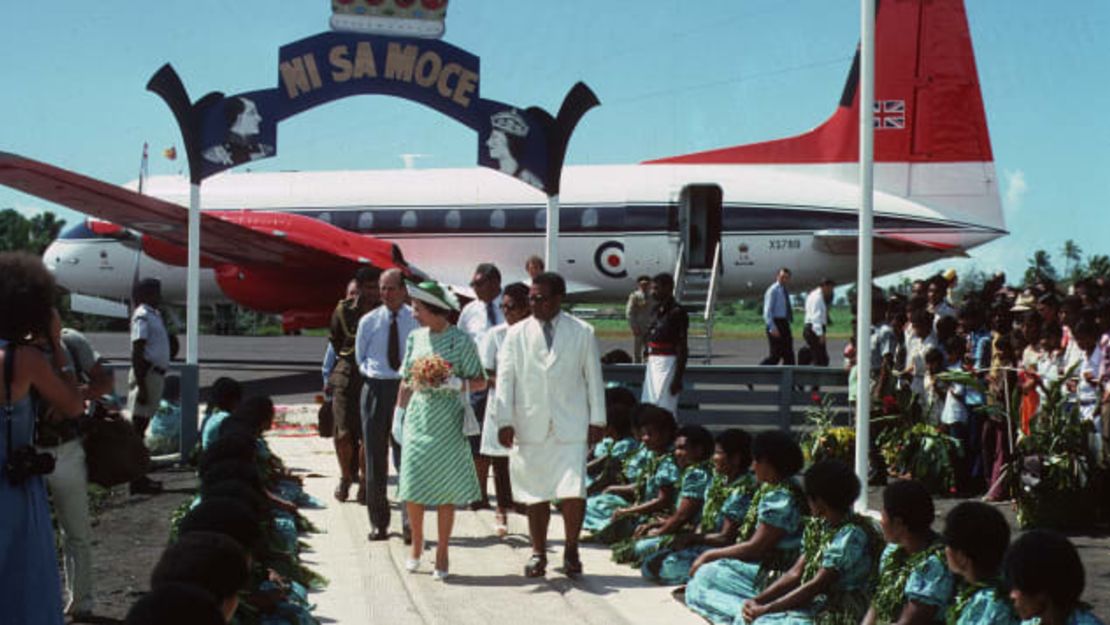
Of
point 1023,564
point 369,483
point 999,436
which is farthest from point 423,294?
point 999,436

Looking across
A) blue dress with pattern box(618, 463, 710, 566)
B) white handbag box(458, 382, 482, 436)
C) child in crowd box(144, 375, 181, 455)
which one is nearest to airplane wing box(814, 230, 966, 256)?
child in crowd box(144, 375, 181, 455)

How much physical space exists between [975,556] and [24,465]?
337cm

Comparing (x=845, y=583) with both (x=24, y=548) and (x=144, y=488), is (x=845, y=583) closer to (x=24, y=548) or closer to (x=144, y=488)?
(x=24, y=548)

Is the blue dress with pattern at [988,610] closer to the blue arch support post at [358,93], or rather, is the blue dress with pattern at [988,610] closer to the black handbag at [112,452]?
the black handbag at [112,452]

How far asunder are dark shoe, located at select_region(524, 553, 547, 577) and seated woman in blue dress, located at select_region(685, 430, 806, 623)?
1.08m

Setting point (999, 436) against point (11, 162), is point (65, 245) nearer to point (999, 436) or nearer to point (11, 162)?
point (11, 162)

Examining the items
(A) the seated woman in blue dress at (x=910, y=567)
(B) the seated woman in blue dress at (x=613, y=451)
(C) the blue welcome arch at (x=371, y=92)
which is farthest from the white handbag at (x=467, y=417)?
(C) the blue welcome arch at (x=371, y=92)

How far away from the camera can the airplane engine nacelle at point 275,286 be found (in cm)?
2072

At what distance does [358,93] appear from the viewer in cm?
1096

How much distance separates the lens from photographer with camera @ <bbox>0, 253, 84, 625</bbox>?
3854 millimetres

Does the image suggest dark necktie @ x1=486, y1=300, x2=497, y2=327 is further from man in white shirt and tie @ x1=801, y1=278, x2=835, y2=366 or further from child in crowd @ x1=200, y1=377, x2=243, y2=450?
man in white shirt and tie @ x1=801, y1=278, x2=835, y2=366

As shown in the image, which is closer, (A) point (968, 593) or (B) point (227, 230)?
(A) point (968, 593)

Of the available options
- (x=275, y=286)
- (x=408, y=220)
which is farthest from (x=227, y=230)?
(x=408, y=220)

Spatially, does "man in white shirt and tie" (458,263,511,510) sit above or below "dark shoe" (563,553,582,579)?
above
